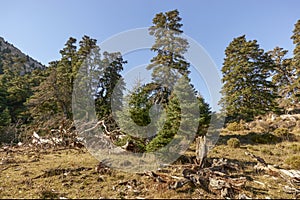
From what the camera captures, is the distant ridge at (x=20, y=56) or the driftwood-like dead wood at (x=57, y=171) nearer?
the driftwood-like dead wood at (x=57, y=171)

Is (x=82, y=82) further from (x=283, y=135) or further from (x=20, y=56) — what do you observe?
(x=20, y=56)

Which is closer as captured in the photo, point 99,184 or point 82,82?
point 99,184

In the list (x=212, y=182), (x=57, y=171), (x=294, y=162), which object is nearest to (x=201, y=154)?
(x=212, y=182)

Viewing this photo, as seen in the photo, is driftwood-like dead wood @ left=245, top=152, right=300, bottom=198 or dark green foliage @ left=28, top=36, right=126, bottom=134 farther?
dark green foliage @ left=28, top=36, right=126, bottom=134

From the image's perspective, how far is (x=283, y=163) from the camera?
8273 millimetres

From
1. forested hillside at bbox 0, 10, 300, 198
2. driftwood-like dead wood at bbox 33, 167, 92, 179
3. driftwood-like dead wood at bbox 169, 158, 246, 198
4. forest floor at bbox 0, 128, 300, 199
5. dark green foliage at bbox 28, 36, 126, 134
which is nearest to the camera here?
forest floor at bbox 0, 128, 300, 199

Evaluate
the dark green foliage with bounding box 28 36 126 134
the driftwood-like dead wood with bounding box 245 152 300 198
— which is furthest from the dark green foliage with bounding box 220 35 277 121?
the dark green foliage with bounding box 28 36 126 134

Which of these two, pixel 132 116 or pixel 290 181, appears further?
pixel 132 116

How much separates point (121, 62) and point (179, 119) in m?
13.3

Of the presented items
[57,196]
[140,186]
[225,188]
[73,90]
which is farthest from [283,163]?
[73,90]

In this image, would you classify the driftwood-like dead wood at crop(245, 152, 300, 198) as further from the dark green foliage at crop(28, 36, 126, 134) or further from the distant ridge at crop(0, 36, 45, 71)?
the distant ridge at crop(0, 36, 45, 71)

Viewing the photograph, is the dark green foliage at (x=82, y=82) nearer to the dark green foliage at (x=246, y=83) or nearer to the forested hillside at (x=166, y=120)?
the forested hillside at (x=166, y=120)

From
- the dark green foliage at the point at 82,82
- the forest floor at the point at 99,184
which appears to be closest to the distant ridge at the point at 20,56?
the dark green foliage at the point at 82,82

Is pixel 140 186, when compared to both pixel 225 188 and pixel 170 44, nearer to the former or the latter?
pixel 225 188
